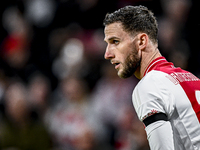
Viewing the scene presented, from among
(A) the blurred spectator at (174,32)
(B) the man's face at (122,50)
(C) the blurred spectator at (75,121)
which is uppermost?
(B) the man's face at (122,50)

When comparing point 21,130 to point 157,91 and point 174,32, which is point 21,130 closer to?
point 174,32

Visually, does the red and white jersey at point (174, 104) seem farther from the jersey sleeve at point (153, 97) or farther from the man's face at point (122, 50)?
the man's face at point (122, 50)

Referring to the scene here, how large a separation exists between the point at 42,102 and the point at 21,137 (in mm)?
782

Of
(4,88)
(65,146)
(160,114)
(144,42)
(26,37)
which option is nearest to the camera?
(160,114)

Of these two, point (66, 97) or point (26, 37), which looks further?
point (26, 37)

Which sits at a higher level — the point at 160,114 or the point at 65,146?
the point at 160,114

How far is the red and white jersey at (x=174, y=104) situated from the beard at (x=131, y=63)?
348mm

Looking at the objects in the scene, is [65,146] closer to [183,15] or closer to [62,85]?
[62,85]

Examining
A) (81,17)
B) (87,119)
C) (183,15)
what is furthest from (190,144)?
(81,17)

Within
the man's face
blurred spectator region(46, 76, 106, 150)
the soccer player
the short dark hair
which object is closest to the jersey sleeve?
the soccer player

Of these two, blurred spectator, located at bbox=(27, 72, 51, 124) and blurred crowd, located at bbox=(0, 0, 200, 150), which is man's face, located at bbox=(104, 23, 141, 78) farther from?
blurred spectator, located at bbox=(27, 72, 51, 124)

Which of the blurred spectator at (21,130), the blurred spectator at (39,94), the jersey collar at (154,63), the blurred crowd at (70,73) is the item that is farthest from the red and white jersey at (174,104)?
the blurred spectator at (39,94)

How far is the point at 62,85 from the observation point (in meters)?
5.43

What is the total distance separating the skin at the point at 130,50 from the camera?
7.43ft
